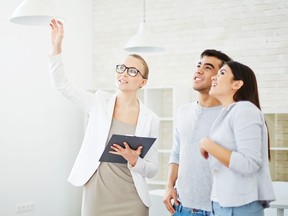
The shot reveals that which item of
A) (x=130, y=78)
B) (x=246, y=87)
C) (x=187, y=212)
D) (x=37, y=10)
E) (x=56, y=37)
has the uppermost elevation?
(x=37, y=10)

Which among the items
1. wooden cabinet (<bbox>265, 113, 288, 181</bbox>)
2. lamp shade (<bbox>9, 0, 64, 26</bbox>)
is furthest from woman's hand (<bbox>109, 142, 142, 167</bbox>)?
wooden cabinet (<bbox>265, 113, 288, 181</bbox>)

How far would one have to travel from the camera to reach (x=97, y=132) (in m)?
2.80

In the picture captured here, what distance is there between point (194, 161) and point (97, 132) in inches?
25.5

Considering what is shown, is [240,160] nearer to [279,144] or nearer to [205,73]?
[205,73]

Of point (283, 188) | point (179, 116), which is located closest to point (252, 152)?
point (179, 116)

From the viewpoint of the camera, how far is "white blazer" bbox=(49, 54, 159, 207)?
2729 millimetres

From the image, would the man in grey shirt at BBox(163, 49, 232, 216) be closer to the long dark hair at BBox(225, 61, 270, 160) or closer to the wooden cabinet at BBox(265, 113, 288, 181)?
the long dark hair at BBox(225, 61, 270, 160)

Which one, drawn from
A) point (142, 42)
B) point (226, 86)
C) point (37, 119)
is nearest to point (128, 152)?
point (226, 86)

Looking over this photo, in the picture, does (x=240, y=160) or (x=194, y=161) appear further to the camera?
(x=194, y=161)

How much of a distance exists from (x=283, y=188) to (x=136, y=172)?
2.57 meters

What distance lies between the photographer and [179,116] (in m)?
2.73

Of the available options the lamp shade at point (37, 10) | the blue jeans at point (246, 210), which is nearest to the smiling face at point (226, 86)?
the blue jeans at point (246, 210)

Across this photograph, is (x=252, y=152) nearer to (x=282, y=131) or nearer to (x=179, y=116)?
(x=179, y=116)

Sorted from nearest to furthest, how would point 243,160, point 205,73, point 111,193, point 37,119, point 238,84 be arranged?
point 243,160, point 238,84, point 205,73, point 111,193, point 37,119
